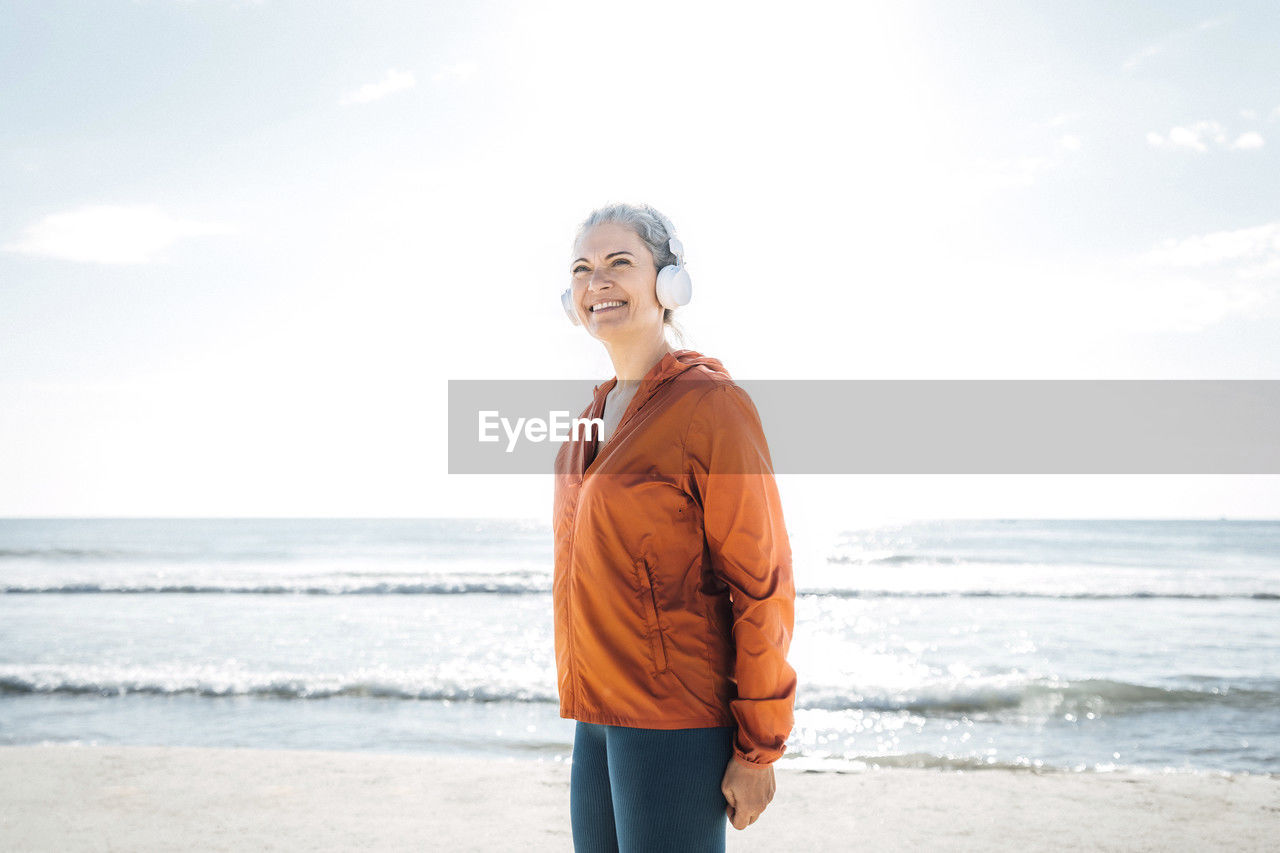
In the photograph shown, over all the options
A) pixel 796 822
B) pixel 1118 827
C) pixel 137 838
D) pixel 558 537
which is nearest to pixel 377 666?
pixel 137 838

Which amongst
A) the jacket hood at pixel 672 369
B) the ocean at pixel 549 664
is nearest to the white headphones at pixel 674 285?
the jacket hood at pixel 672 369

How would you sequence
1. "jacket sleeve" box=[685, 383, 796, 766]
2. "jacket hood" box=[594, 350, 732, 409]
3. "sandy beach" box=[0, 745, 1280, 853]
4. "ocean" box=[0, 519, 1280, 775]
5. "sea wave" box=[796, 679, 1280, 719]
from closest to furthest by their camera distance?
1. "jacket sleeve" box=[685, 383, 796, 766]
2. "jacket hood" box=[594, 350, 732, 409]
3. "sandy beach" box=[0, 745, 1280, 853]
4. "ocean" box=[0, 519, 1280, 775]
5. "sea wave" box=[796, 679, 1280, 719]

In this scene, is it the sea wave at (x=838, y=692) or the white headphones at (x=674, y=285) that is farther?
the sea wave at (x=838, y=692)

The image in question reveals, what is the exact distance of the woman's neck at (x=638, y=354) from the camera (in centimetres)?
166

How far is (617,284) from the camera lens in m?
1.61

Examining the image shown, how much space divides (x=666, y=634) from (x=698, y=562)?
124 mm

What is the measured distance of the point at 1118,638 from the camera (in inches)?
410

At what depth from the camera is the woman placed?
1374 mm

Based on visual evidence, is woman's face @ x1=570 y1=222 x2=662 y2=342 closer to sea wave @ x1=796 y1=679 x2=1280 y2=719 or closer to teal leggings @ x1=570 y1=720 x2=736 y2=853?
teal leggings @ x1=570 y1=720 x2=736 y2=853

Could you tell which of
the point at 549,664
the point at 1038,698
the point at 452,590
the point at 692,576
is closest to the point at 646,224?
the point at 692,576

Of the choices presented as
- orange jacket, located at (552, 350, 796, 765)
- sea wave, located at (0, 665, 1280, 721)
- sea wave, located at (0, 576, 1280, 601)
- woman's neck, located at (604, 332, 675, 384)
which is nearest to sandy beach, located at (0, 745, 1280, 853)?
orange jacket, located at (552, 350, 796, 765)

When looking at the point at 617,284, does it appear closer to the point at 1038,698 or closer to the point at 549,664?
the point at 1038,698

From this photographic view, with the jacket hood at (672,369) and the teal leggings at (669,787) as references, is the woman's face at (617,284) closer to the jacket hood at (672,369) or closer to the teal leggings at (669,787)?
the jacket hood at (672,369)

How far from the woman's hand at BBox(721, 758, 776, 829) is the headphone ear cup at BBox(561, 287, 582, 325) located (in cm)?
89
